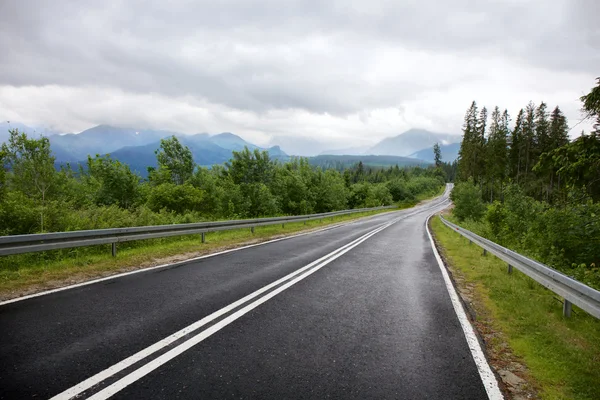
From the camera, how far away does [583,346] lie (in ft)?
13.8

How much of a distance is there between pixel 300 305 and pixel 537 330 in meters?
3.63

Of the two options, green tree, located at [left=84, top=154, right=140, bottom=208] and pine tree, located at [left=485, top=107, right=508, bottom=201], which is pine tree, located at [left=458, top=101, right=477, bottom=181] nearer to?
pine tree, located at [left=485, top=107, right=508, bottom=201]

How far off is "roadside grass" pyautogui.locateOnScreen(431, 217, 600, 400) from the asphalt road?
2.21 feet

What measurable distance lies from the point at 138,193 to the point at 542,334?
2884 centimetres

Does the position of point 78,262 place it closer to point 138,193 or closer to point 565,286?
point 565,286

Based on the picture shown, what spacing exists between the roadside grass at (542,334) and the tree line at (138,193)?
12.1 m

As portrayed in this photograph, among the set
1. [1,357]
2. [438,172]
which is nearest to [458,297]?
[1,357]

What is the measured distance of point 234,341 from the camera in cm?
367

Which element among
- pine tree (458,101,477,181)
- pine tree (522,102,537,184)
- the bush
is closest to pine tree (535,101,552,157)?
pine tree (522,102,537,184)

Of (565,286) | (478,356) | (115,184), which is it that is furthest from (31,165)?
(565,286)

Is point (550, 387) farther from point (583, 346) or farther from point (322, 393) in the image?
point (322, 393)

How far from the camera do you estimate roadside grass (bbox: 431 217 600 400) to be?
330 centimetres

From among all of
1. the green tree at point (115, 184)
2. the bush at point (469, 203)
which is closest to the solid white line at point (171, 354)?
the green tree at point (115, 184)

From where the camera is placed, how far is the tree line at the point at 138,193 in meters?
10.9
